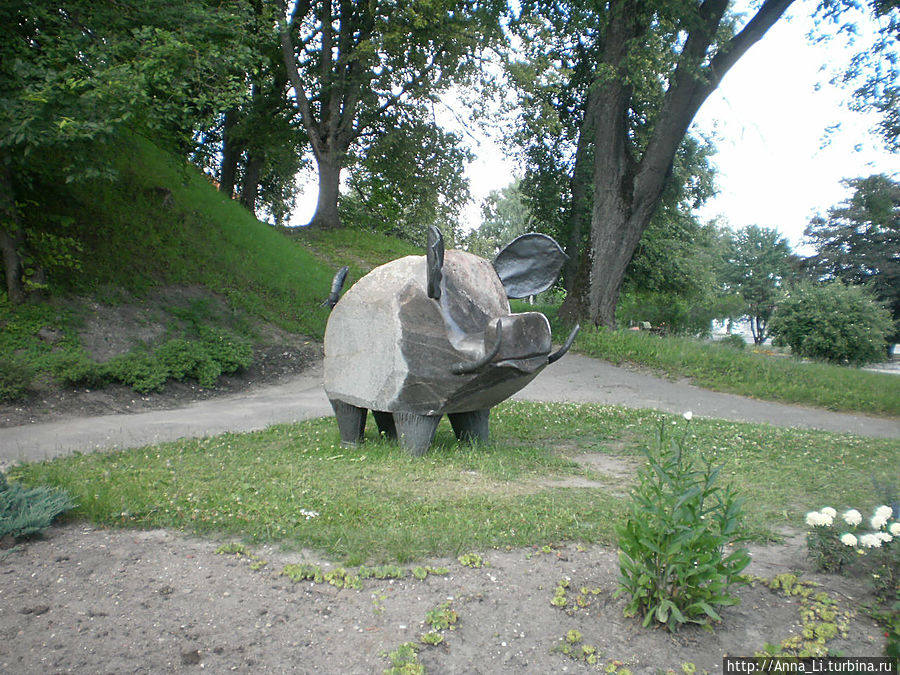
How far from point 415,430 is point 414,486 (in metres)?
1.07

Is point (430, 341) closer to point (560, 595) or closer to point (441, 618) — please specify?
point (560, 595)

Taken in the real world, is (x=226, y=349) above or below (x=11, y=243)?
below

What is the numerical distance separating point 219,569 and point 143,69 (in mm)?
9738

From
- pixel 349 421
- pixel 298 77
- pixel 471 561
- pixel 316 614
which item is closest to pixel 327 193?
pixel 298 77

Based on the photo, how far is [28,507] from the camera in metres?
4.58

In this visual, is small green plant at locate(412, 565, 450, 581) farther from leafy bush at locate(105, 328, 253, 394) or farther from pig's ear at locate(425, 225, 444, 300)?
leafy bush at locate(105, 328, 253, 394)

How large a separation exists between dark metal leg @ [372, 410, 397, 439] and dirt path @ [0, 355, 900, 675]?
329cm

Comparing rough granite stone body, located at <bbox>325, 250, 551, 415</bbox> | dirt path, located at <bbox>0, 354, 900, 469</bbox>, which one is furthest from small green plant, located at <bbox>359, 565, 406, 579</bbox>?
dirt path, located at <bbox>0, 354, 900, 469</bbox>

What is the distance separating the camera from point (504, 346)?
5.91 metres

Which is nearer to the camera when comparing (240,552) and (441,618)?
(441,618)

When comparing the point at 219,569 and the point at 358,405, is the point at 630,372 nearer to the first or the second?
the point at 358,405

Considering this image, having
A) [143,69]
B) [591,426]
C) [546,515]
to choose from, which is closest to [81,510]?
[546,515]

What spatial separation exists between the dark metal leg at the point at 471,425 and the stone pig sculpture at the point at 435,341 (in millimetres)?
12

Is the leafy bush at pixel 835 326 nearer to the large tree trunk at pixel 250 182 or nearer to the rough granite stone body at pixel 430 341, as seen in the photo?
the rough granite stone body at pixel 430 341
